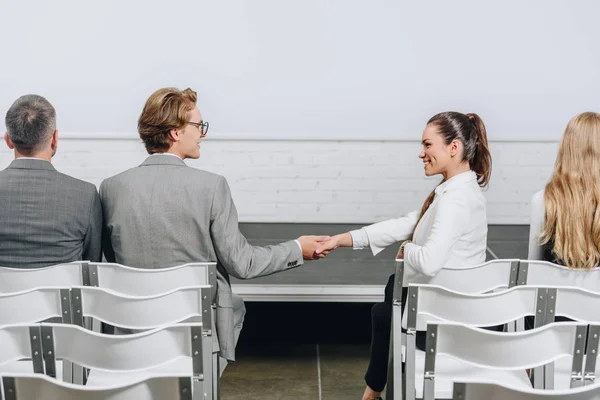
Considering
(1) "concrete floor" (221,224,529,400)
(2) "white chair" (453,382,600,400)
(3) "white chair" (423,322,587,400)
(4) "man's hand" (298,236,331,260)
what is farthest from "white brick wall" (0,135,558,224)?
(2) "white chair" (453,382,600,400)

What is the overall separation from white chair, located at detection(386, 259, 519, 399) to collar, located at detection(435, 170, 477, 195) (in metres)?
0.32

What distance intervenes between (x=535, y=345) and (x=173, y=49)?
13.6 feet

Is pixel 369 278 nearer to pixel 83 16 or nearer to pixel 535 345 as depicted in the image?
pixel 535 345

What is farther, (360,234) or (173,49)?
(173,49)

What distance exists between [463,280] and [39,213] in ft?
4.94

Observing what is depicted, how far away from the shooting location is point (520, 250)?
17.9 feet

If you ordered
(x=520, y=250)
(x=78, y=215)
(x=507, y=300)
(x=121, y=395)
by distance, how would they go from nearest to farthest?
(x=121, y=395) < (x=507, y=300) < (x=78, y=215) < (x=520, y=250)

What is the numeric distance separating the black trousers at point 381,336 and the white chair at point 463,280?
25cm

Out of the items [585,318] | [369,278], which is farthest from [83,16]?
[585,318]

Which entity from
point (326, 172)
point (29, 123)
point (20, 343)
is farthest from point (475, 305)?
point (326, 172)

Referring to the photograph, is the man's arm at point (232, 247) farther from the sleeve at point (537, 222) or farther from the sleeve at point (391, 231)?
the sleeve at point (537, 222)

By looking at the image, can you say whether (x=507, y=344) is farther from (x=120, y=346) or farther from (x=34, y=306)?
(x=34, y=306)

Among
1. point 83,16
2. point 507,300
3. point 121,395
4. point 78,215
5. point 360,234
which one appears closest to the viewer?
point 121,395

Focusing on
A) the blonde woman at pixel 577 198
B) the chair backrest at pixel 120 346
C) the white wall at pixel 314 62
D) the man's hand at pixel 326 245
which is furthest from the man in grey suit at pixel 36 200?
the white wall at pixel 314 62
